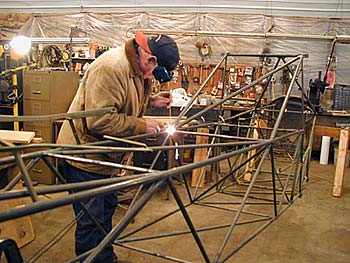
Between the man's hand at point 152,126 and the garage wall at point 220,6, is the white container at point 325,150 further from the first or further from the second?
the man's hand at point 152,126

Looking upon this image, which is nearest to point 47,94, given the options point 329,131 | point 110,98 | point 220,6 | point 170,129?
point 170,129

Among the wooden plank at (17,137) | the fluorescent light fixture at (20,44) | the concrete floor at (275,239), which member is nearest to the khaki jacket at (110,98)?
the concrete floor at (275,239)

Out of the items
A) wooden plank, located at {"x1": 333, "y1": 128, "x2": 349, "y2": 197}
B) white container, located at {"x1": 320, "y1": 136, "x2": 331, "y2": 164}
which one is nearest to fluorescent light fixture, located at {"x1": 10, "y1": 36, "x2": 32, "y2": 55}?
wooden plank, located at {"x1": 333, "y1": 128, "x2": 349, "y2": 197}

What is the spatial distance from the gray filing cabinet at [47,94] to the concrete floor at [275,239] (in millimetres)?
1167

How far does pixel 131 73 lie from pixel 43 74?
8.42 feet

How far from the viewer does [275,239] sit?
3004mm

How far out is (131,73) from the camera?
2.12 m

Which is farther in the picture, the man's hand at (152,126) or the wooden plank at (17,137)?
the wooden plank at (17,137)

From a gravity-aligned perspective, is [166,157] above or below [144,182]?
below

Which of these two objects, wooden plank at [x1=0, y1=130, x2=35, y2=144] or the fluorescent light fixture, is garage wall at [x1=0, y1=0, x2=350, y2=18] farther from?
wooden plank at [x1=0, y1=130, x2=35, y2=144]

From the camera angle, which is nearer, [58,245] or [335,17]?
[58,245]

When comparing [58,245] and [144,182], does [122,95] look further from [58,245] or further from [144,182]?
[58,245]

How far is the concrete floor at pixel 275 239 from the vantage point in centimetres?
267

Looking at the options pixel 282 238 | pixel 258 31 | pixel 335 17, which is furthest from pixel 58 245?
pixel 335 17
